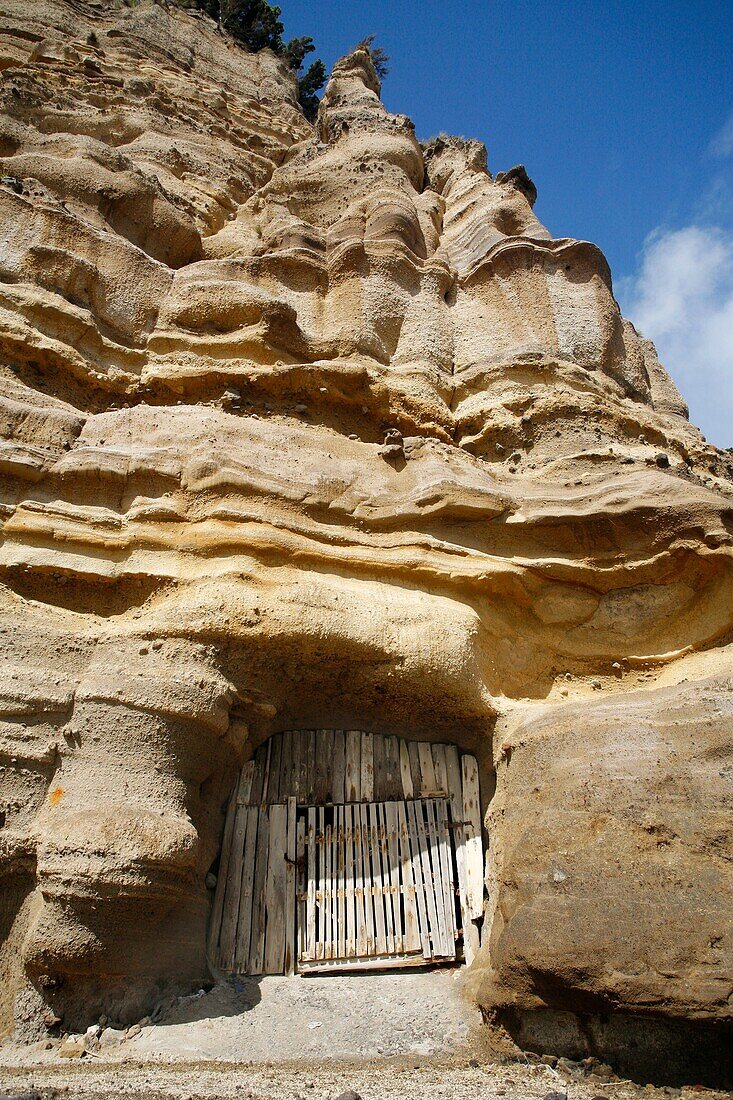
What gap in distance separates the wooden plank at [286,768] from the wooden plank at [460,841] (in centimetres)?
144

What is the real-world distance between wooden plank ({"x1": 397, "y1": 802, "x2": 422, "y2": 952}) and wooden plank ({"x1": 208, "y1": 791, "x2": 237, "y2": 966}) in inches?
57.2

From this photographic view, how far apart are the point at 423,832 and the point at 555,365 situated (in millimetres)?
5240

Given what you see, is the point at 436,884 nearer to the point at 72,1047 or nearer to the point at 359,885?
the point at 359,885

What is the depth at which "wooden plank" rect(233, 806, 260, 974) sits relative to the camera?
17.5 ft

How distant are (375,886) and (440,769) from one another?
1.15 m

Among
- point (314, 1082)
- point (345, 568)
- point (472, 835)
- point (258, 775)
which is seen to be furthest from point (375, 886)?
point (345, 568)

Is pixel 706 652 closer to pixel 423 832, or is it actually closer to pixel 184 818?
pixel 423 832

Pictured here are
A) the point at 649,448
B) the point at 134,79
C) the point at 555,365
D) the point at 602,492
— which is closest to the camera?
the point at 602,492

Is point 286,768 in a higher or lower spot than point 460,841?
higher

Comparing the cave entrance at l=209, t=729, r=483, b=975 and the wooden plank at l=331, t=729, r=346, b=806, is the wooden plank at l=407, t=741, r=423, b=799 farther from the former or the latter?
the wooden plank at l=331, t=729, r=346, b=806

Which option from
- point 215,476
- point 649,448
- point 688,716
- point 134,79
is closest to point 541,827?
point 688,716

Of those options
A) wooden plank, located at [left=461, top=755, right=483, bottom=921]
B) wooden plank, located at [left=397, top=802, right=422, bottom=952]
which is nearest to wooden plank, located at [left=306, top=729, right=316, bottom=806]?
wooden plank, located at [left=397, top=802, right=422, bottom=952]

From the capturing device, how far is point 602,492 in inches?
258

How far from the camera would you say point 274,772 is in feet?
20.3
